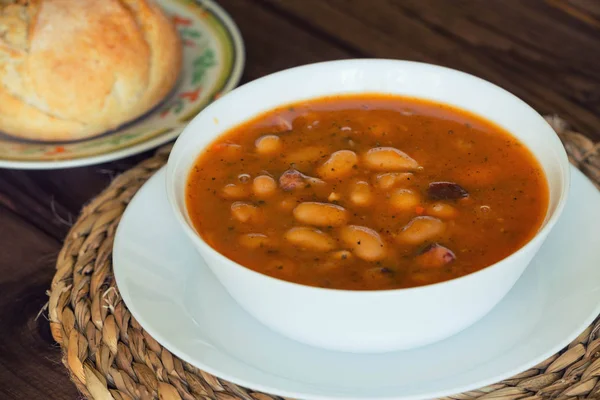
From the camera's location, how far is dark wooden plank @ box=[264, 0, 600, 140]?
2.81 meters

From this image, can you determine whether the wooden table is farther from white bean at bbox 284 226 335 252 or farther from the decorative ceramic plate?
white bean at bbox 284 226 335 252

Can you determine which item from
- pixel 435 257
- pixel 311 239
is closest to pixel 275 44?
pixel 311 239

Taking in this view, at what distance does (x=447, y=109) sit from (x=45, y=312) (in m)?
1.13

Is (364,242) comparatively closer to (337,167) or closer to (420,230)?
(420,230)

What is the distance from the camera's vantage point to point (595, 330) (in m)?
1.81

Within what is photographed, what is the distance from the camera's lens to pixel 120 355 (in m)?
1.84

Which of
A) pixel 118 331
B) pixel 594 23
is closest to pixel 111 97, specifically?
pixel 118 331

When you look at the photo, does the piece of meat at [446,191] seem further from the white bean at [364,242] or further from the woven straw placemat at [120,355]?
the woven straw placemat at [120,355]

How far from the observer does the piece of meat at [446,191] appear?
183 cm

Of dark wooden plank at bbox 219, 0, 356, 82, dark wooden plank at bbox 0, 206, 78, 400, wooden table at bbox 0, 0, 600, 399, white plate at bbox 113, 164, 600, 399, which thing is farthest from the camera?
dark wooden plank at bbox 219, 0, 356, 82

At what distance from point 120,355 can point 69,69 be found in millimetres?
1014

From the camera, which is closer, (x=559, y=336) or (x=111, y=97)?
(x=559, y=336)

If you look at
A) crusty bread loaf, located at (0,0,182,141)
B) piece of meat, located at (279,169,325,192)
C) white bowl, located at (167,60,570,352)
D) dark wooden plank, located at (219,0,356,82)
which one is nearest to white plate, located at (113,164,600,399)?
white bowl, located at (167,60,570,352)

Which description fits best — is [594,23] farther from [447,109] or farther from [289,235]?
[289,235]
